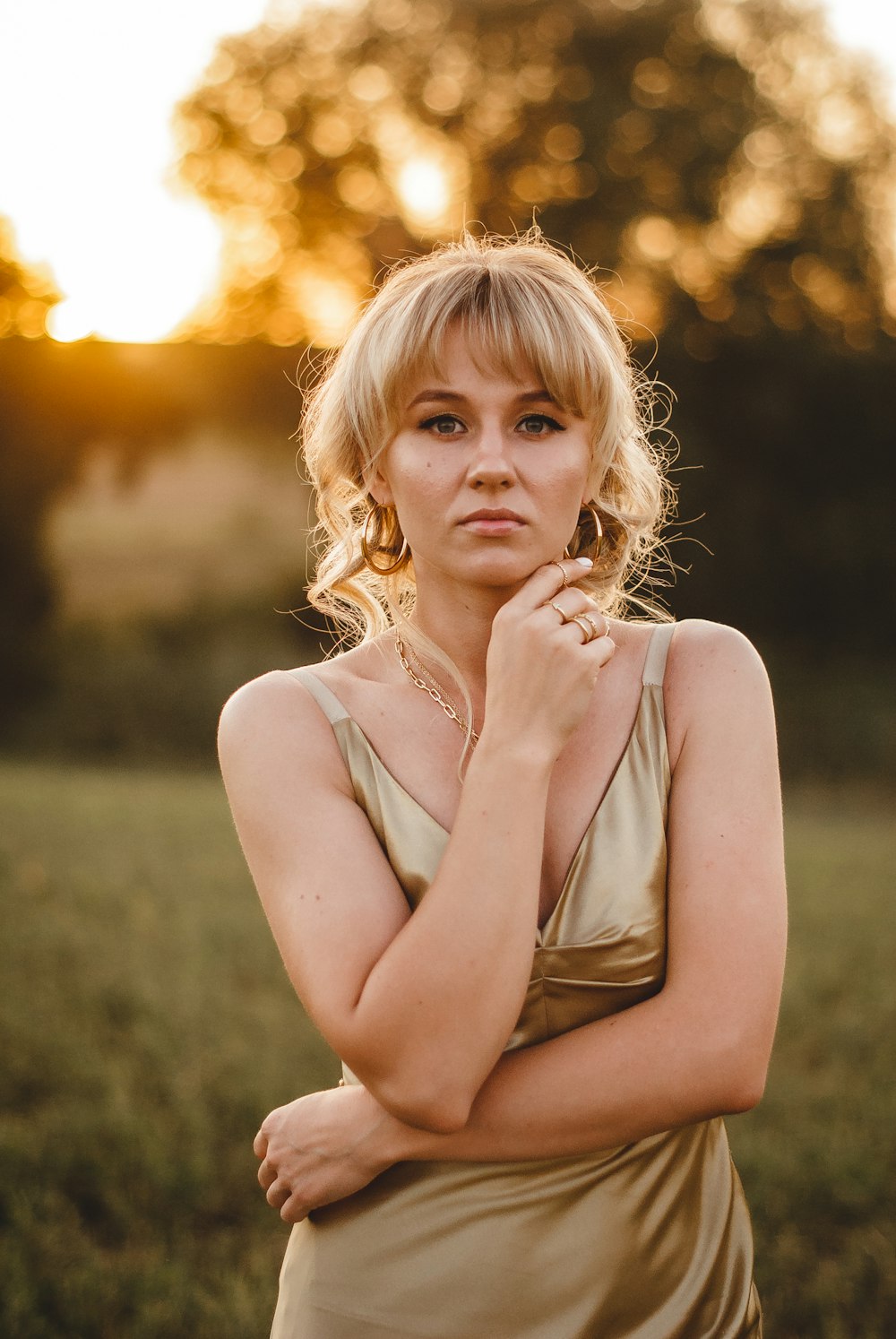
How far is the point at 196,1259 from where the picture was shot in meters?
3.82

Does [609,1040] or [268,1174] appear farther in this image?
[268,1174]

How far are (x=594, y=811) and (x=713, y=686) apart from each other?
0.94ft

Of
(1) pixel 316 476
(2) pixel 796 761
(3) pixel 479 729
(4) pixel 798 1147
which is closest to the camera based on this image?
(3) pixel 479 729

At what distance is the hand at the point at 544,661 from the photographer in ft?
5.83

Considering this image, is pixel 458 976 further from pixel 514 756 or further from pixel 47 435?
pixel 47 435

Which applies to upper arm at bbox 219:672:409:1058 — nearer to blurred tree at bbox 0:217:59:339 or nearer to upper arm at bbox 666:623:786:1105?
upper arm at bbox 666:623:786:1105

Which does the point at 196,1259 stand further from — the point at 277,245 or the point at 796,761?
the point at 277,245

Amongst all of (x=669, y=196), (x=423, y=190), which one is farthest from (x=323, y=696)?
(x=423, y=190)

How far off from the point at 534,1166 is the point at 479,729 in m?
0.74

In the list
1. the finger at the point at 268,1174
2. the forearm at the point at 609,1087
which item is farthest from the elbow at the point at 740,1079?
the finger at the point at 268,1174

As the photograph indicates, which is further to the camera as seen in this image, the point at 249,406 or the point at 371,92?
the point at 371,92

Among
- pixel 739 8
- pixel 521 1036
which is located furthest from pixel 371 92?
pixel 521 1036

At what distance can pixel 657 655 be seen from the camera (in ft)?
6.79

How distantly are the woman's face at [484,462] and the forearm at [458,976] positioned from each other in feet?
1.56
